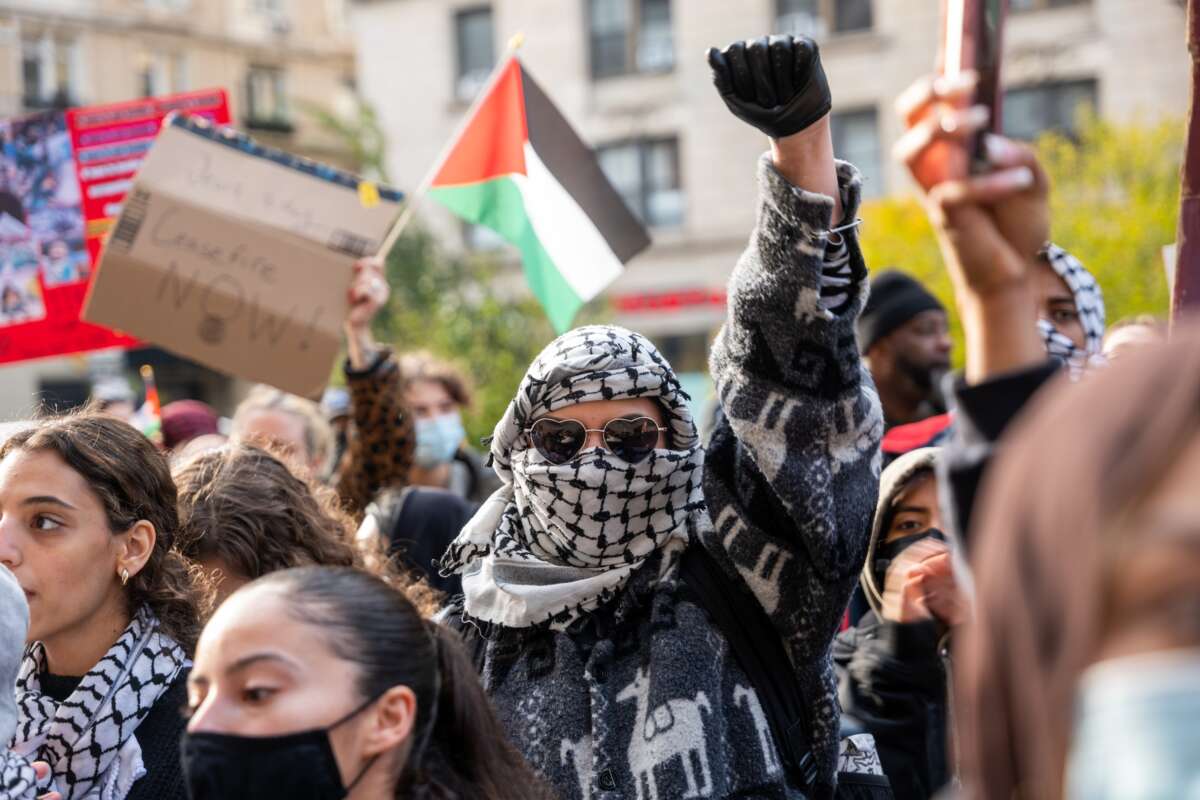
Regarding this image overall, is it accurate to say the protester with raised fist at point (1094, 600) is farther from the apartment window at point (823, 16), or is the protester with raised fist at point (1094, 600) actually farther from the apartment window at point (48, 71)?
the apartment window at point (48, 71)

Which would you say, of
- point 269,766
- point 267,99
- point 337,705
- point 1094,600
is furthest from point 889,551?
point 267,99

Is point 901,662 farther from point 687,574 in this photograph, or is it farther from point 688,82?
point 688,82

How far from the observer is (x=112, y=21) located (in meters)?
33.9

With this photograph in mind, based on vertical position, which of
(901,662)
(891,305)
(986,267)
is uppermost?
(986,267)

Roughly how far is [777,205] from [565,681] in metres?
0.95

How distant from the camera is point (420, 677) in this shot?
2512 millimetres

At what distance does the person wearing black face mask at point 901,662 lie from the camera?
325cm

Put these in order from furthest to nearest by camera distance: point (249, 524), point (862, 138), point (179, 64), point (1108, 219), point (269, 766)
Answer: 1. point (179, 64)
2. point (862, 138)
3. point (1108, 219)
4. point (249, 524)
5. point (269, 766)

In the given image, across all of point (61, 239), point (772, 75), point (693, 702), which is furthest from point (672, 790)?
point (61, 239)

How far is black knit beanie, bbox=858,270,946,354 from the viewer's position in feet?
18.1

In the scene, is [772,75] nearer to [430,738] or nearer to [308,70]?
[430,738]

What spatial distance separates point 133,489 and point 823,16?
24.1m

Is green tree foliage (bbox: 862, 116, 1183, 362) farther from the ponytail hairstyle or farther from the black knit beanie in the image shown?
the ponytail hairstyle

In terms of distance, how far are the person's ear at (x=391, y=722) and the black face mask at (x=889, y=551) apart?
4.50ft
